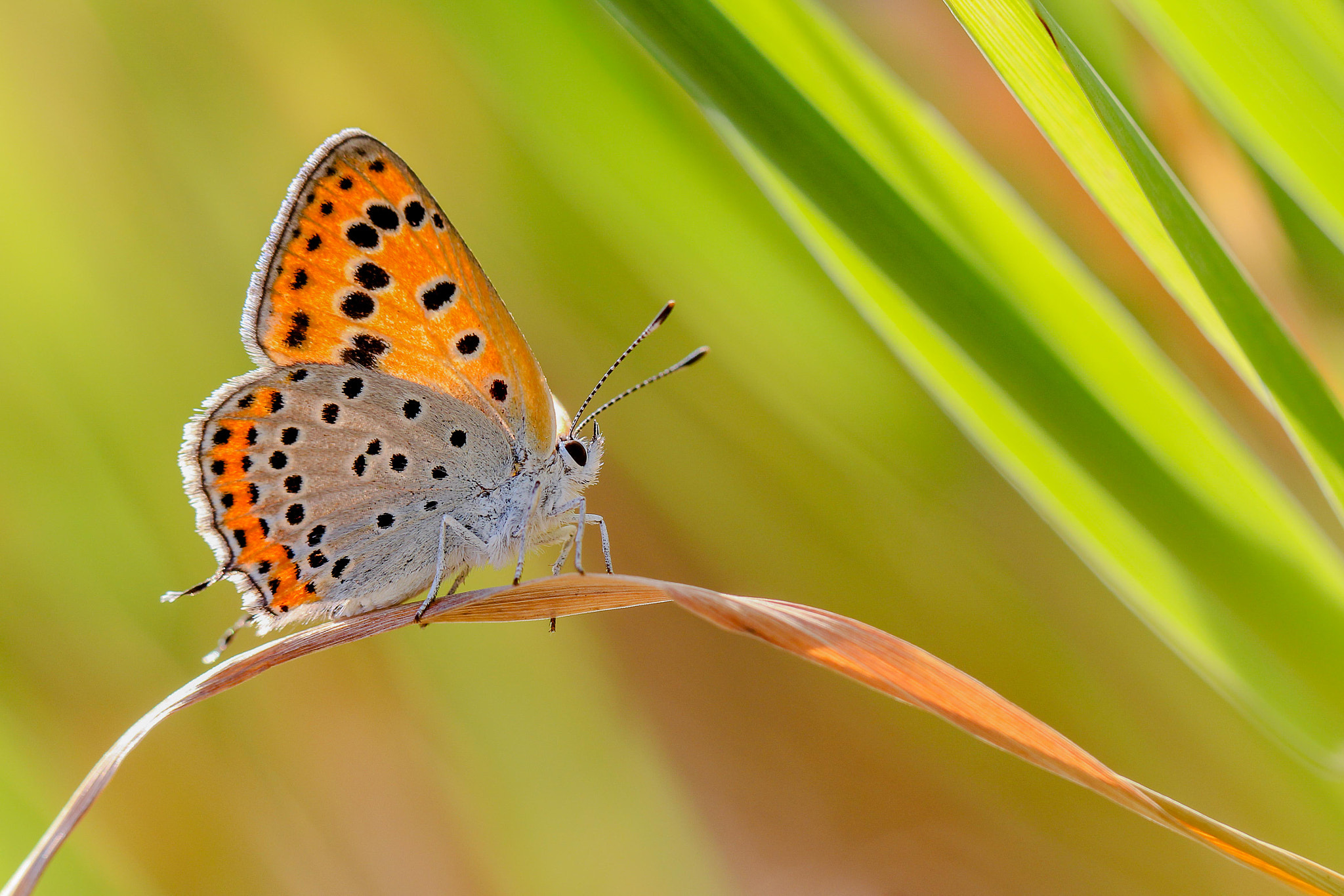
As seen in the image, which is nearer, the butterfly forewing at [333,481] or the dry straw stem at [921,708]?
the dry straw stem at [921,708]

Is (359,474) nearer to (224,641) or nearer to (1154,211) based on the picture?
(224,641)

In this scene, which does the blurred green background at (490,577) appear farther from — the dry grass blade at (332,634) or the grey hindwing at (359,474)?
the dry grass blade at (332,634)

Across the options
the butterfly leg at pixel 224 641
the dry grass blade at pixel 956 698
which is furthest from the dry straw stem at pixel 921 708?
the butterfly leg at pixel 224 641

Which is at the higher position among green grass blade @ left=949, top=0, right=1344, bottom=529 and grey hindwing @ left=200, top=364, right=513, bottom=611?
grey hindwing @ left=200, top=364, right=513, bottom=611

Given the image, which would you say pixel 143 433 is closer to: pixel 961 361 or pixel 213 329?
pixel 213 329

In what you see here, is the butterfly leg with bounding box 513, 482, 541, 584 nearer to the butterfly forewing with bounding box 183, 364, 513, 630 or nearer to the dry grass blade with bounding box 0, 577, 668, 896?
the butterfly forewing with bounding box 183, 364, 513, 630

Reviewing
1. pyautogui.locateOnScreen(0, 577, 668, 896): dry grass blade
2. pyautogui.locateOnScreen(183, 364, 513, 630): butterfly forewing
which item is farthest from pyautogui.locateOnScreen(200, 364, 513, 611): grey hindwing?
pyautogui.locateOnScreen(0, 577, 668, 896): dry grass blade
